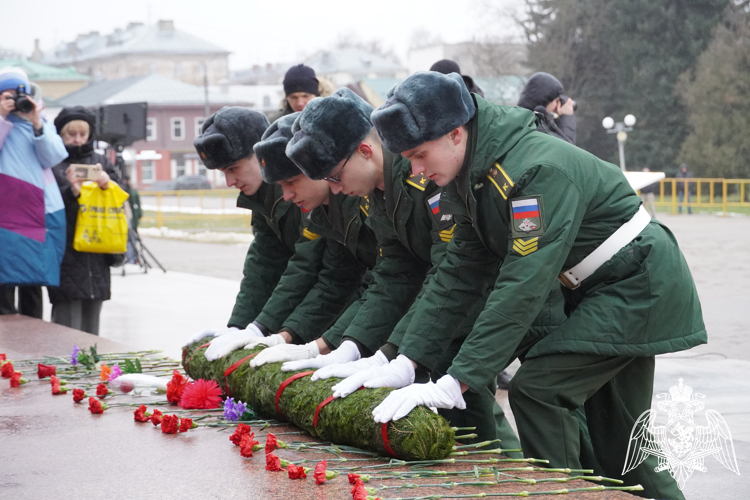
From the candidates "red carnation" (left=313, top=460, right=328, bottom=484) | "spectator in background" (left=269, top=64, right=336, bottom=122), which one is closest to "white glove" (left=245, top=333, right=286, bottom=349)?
"red carnation" (left=313, top=460, right=328, bottom=484)

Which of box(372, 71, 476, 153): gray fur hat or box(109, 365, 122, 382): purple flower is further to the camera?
box(109, 365, 122, 382): purple flower

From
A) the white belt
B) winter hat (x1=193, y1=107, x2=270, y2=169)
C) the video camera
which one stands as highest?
the video camera

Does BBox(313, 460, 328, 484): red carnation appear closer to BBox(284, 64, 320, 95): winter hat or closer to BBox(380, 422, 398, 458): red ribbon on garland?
BBox(380, 422, 398, 458): red ribbon on garland

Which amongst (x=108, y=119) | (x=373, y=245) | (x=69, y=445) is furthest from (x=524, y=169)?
(x=108, y=119)

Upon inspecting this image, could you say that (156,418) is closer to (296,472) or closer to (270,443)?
(270,443)

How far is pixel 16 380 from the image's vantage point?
420cm

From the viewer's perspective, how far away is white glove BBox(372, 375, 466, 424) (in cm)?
272

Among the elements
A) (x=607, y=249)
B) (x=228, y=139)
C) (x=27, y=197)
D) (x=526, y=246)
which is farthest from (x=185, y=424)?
(x=27, y=197)

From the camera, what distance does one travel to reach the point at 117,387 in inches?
162

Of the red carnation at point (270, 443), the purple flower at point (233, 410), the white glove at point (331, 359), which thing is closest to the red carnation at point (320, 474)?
the red carnation at point (270, 443)

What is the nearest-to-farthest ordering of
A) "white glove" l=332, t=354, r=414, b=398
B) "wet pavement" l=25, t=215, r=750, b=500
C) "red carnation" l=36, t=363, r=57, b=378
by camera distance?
"white glove" l=332, t=354, r=414, b=398, "red carnation" l=36, t=363, r=57, b=378, "wet pavement" l=25, t=215, r=750, b=500

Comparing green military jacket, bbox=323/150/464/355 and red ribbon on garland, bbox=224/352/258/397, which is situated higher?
green military jacket, bbox=323/150/464/355

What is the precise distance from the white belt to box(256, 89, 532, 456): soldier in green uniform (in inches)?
17.5

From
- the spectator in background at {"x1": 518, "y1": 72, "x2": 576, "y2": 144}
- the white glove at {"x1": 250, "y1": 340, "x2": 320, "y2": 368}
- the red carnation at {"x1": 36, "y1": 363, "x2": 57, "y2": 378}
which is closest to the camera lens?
the white glove at {"x1": 250, "y1": 340, "x2": 320, "y2": 368}
